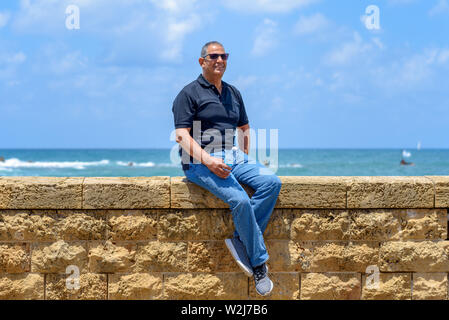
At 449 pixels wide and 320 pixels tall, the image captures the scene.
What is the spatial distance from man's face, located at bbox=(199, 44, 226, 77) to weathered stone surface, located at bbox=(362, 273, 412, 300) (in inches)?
80.4

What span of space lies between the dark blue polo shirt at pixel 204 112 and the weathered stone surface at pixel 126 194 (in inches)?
12.4

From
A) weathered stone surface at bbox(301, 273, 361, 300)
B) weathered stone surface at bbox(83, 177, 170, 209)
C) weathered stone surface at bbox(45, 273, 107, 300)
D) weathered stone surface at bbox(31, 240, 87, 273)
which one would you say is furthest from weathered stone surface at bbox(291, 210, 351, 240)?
weathered stone surface at bbox(31, 240, 87, 273)

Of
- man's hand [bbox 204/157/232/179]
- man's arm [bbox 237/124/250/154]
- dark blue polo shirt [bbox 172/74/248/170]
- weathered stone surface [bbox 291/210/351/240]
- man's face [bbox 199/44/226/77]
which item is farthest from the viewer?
man's arm [bbox 237/124/250/154]

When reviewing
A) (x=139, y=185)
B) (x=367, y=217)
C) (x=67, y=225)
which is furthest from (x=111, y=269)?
(x=367, y=217)

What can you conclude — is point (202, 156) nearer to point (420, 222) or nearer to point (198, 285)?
point (198, 285)

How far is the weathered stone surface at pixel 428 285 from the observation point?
3.67 m

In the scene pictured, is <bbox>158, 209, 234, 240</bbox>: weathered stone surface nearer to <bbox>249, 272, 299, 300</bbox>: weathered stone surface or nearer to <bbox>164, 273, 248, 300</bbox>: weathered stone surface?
<bbox>164, 273, 248, 300</bbox>: weathered stone surface

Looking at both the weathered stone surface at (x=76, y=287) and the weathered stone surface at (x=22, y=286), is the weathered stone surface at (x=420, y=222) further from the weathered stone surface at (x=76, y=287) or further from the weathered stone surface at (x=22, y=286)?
the weathered stone surface at (x=22, y=286)

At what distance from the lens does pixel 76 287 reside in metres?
3.56

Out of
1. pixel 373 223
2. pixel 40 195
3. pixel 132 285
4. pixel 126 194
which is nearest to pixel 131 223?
pixel 126 194

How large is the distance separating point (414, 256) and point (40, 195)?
3054 millimetres

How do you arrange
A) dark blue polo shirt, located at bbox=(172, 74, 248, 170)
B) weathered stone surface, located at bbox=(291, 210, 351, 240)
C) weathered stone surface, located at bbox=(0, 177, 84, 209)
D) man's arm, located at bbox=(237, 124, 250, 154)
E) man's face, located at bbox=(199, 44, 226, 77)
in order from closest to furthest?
dark blue polo shirt, located at bbox=(172, 74, 248, 170), man's face, located at bbox=(199, 44, 226, 77), weathered stone surface, located at bbox=(0, 177, 84, 209), weathered stone surface, located at bbox=(291, 210, 351, 240), man's arm, located at bbox=(237, 124, 250, 154)

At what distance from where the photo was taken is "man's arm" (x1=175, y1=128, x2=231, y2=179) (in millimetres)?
3162

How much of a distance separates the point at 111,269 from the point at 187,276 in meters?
0.61
